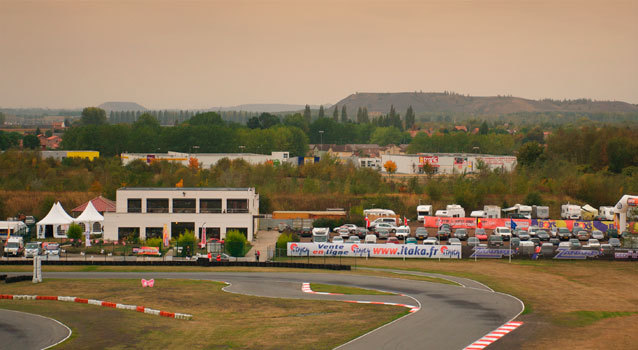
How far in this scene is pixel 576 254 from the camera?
64.2 metres

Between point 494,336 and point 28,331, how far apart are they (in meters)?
23.7

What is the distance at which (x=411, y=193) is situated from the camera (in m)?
113

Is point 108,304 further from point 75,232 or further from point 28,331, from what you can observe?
point 75,232

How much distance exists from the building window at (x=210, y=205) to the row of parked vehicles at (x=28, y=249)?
16.8m

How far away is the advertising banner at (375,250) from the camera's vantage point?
214ft

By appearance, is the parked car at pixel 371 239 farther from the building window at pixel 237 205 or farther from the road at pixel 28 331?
the road at pixel 28 331

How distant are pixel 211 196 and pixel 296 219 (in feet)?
38.5

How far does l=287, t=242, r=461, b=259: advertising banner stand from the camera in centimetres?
6531

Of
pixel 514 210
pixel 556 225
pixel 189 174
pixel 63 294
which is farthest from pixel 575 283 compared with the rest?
pixel 189 174

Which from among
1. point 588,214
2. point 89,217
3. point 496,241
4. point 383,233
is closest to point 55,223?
point 89,217

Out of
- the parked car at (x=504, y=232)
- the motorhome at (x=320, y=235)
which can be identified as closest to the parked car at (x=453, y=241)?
the parked car at (x=504, y=232)

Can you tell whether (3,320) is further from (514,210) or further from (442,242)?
(514,210)

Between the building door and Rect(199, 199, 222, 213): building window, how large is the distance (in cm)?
215

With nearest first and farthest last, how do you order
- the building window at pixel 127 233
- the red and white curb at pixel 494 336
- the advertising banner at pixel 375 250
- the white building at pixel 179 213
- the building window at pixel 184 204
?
the red and white curb at pixel 494 336, the advertising banner at pixel 375 250, the building window at pixel 127 233, the white building at pixel 179 213, the building window at pixel 184 204
